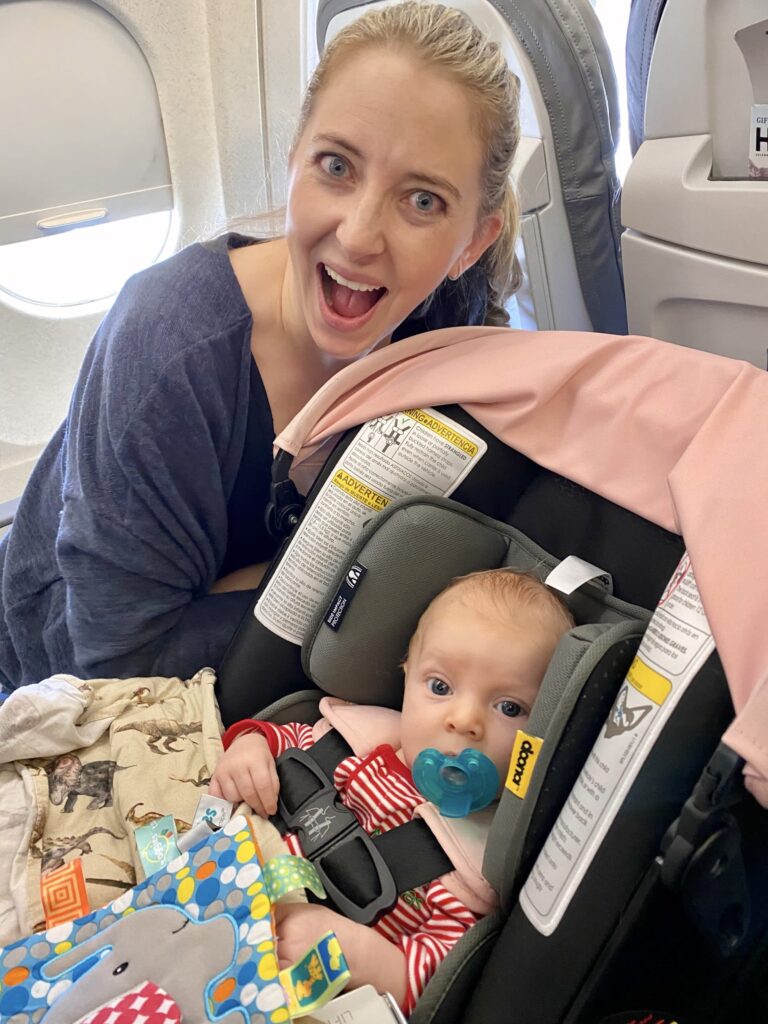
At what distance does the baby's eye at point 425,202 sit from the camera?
120 centimetres

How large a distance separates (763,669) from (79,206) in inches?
89.0

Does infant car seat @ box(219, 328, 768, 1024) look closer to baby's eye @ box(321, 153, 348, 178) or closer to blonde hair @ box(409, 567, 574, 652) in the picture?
blonde hair @ box(409, 567, 574, 652)

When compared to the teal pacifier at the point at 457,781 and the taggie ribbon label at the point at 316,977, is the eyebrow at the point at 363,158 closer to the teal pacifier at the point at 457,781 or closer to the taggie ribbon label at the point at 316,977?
the teal pacifier at the point at 457,781

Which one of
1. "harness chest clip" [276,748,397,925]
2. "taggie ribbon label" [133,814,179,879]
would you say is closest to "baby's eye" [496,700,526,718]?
"harness chest clip" [276,748,397,925]

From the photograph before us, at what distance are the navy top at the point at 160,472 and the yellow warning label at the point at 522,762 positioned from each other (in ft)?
1.98

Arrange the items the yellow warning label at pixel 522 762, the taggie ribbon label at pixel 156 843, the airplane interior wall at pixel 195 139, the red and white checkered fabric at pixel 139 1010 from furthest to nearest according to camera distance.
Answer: the airplane interior wall at pixel 195 139, the taggie ribbon label at pixel 156 843, the yellow warning label at pixel 522 762, the red and white checkered fabric at pixel 139 1010

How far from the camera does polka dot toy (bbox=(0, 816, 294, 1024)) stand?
2.75ft

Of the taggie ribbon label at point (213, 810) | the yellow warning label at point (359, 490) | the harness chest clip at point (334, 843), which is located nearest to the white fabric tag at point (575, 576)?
the yellow warning label at point (359, 490)

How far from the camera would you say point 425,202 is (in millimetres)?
1202

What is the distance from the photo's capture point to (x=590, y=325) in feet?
6.41

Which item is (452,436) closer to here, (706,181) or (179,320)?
(179,320)

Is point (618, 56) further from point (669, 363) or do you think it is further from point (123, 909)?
point (123, 909)

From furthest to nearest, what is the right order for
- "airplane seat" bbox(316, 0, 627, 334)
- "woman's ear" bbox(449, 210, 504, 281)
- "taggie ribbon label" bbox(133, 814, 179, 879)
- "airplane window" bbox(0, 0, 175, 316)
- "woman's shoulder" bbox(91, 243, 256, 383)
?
"airplane window" bbox(0, 0, 175, 316)
"airplane seat" bbox(316, 0, 627, 334)
"woman's ear" bbox(449, 210, 504, 281)
"woman's shoulder" bbox(91, 243, 256, 383)
"taggie ribbon label" bbox(133, 814, 179, 879)

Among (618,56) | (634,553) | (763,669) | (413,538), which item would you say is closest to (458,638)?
(413,538)
